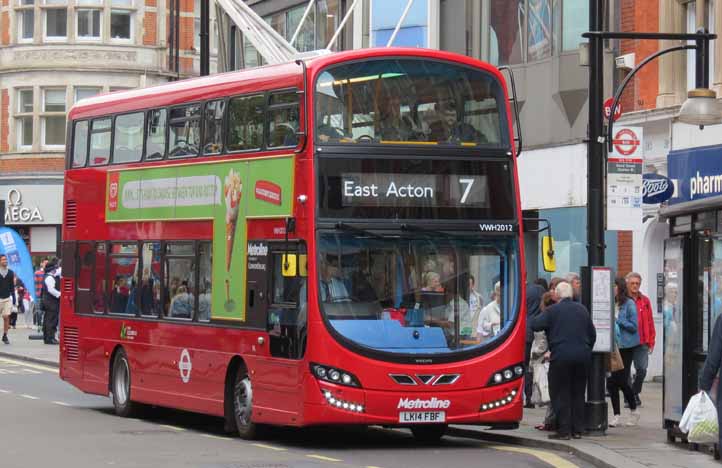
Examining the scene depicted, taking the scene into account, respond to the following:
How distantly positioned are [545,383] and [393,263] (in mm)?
3608

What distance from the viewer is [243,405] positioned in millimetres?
17250

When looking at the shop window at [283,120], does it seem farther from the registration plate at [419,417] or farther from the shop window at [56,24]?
the shop window at [56,24]

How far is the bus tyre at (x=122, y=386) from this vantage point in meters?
20.3

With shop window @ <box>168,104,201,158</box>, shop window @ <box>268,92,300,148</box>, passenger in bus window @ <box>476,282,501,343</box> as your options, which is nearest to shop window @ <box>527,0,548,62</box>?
shop window @ <box>168,104,201,158</box>

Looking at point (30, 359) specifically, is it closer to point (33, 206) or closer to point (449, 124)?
point (449, 124)

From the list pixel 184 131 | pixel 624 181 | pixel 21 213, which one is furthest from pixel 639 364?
pixel 21 213

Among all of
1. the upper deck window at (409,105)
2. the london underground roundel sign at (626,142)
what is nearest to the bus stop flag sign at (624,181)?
the london underground roundel sign at (626,142)

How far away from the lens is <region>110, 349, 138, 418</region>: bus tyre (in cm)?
2034

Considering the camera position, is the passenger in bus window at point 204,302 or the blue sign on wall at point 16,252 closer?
the passenger in bus window at point 204,302

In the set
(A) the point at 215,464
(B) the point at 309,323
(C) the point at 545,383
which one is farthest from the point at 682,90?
(A) the point at 215,464

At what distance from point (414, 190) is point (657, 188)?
8.62 m

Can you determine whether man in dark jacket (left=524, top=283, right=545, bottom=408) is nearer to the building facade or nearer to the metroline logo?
the metroline logo

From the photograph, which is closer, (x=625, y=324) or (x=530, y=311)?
(x=625, y=324)

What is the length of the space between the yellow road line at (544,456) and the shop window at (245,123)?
13.4 feet
